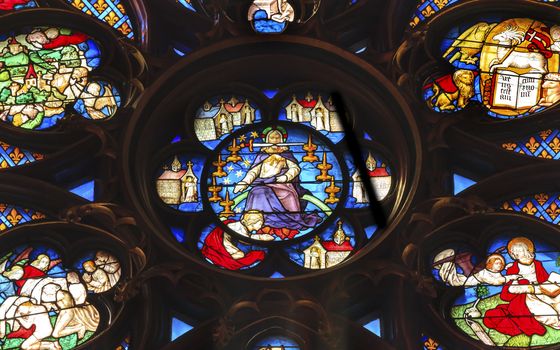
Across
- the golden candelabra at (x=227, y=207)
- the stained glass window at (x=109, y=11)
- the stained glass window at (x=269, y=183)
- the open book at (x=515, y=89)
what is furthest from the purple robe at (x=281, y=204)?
the stained glass window at (x=109, y=11)

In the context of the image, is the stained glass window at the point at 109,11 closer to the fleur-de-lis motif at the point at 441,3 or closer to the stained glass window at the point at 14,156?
the stained glass window at the point at 14,156

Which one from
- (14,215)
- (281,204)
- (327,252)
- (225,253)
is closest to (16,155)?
(14,215)

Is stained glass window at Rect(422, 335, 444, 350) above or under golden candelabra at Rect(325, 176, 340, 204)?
under

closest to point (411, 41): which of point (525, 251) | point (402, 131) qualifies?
point (402, 131)

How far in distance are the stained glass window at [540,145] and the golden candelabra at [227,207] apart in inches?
112

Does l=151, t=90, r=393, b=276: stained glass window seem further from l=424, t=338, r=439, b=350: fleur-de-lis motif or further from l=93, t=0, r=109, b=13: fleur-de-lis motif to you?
l=93, t=0, r=109, b=13: fleur-de-lis motif

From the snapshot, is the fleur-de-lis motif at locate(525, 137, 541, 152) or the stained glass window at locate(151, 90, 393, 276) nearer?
the stained glass window at locate(151, 90, 393, 276)

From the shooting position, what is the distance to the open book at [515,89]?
2002cm

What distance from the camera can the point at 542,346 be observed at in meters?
17.9

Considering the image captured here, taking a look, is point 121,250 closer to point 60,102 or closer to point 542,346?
point 60,102

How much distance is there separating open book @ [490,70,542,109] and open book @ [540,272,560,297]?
218 centimetres

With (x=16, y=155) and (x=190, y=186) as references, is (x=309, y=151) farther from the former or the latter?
(x=16, y=155)

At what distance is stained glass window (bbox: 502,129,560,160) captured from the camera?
64.2 feet

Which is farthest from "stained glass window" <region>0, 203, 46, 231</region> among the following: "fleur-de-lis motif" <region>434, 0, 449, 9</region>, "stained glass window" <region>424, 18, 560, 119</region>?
"fleur-de-lis motif" <region>434, 0, 449, 9</region>
